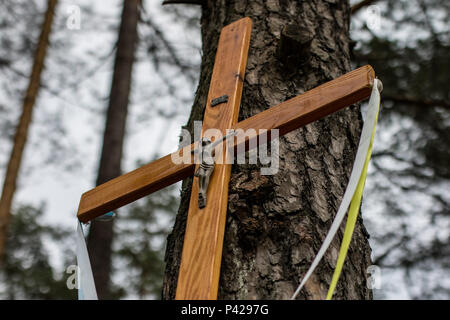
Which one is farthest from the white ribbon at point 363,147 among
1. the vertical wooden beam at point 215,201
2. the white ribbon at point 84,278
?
the white ribbon at point 84,278

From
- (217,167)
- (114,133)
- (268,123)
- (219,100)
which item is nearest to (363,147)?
(268,123)

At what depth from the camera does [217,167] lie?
4.11 ft

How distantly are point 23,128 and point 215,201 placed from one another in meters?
4.16

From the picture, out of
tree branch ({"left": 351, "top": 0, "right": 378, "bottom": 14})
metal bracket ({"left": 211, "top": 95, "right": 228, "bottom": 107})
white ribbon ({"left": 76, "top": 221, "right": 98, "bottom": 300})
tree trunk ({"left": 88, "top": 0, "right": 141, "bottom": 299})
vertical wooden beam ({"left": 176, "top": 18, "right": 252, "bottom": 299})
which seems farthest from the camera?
tree trunk ({"left": 88, "top": 0, "right": 141, "bottom": 299})

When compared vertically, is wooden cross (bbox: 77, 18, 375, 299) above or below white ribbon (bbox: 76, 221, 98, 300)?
above

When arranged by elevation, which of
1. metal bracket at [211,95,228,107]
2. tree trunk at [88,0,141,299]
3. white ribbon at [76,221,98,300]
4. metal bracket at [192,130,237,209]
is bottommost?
white ribbon at [76,221,98,300]

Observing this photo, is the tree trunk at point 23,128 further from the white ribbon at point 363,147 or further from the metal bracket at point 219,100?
the white ribbon at point 363,147

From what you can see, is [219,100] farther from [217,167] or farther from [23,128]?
[23,128]

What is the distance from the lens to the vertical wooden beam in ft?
3.45

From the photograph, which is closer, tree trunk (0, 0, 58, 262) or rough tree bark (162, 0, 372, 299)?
rough tree bark (162, 0, 372, 299)

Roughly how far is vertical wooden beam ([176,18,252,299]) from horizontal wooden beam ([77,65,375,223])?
0.11m

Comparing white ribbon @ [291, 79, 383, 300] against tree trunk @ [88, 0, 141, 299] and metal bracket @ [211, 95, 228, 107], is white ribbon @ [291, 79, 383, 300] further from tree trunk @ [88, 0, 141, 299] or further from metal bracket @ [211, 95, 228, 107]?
tree trunk @ [88, 0, 141, 299]

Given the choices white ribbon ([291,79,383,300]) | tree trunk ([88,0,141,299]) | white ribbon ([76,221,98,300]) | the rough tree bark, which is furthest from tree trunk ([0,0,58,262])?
white ribbon ([291,79,383,300])

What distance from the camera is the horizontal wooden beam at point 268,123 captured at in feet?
3.74
